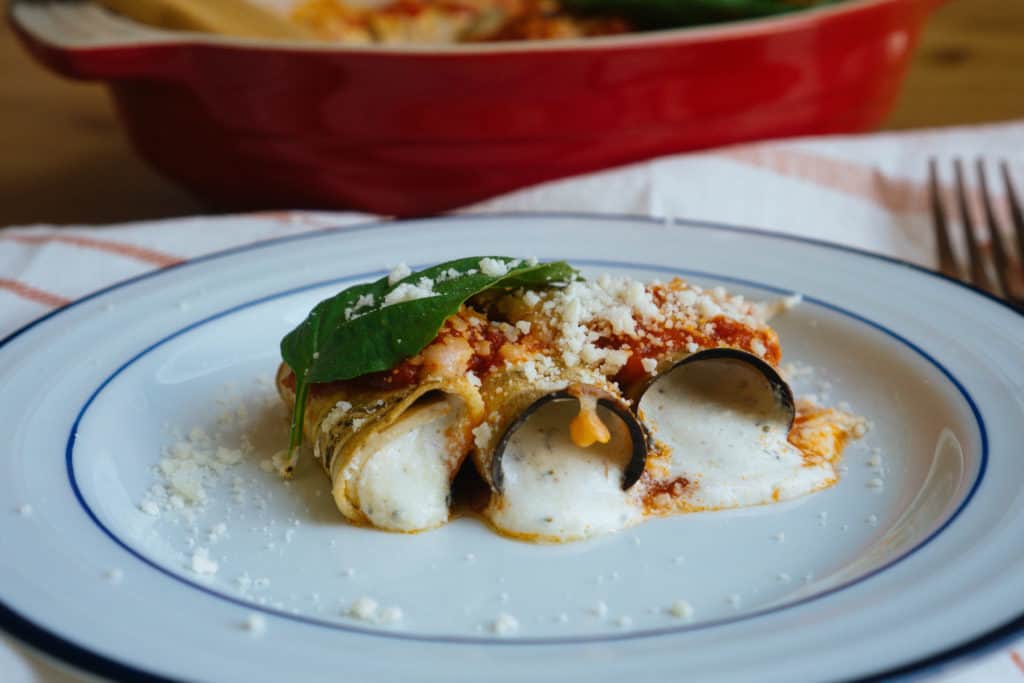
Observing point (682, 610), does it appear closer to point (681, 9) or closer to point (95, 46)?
point (95, 46)

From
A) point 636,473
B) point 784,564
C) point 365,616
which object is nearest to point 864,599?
point 784,564

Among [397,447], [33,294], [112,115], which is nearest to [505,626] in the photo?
[397,447]

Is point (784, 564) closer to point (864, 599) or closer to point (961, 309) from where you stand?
point (864, 599)

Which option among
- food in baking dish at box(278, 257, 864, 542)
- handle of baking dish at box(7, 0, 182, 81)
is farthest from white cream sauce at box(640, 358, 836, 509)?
handle of baking dish at box(7, 0, 182, 81)

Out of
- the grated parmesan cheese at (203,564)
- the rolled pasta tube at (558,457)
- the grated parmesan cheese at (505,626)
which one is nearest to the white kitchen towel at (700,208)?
the grated parmesan cheese at (203,564)

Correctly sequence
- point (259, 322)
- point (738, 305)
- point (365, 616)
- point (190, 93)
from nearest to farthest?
point (365, 616) → point (738, 305) → point (259, 322) → point (190, 93)

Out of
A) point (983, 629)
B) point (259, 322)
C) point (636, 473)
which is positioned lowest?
point (259, 322)

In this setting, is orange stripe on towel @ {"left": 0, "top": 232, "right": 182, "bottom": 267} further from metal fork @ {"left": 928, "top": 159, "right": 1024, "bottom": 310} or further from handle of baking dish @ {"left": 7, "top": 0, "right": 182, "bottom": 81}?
metal fork @ {"left": 928, "top": 159, "right": 1024, "bottom": 310}

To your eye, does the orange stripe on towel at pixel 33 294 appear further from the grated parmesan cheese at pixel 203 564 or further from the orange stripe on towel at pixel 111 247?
the grated parmesan cheese at pixel 203 564
